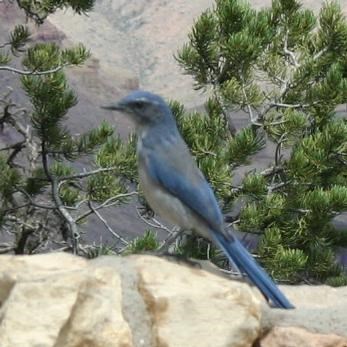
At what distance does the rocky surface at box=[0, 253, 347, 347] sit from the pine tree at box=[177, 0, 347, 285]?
248cm

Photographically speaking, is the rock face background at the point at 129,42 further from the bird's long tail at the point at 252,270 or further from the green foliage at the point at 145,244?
the bird's long tail at the point at 252,270

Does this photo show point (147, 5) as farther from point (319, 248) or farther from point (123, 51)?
point (319, 248)

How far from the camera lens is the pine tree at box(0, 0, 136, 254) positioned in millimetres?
4766

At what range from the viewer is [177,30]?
10219 mm

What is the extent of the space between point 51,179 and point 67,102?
349 mm

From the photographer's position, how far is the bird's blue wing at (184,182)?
255 centimetres

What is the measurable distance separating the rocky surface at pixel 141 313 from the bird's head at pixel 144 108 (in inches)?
23.5

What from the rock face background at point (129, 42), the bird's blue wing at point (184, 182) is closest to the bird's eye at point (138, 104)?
the bird's blue wing at point (184, 182)

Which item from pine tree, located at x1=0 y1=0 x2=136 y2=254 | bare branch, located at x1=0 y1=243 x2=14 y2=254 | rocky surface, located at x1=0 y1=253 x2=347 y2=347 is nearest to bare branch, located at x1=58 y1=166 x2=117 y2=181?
pine tree, located at x1=0 y1=0 x2=136 y2=254

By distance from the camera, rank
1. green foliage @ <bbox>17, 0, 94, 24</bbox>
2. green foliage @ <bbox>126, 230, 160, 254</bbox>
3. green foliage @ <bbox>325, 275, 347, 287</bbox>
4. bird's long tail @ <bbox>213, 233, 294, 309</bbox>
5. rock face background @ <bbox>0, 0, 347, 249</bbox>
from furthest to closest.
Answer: rock face background @ <bbox>0, 0, 347, 249</bbox>
green foliage @ <bbox>17, 0, 94, 24</bbox>
green foliage @ <bbox>325, 275, 347, 287</bbox>
green foliage @ <bbox>126, 230, 160, 254</bbox>
bird's long tail @ <bbox>213, 233, 294, 309</bbox>

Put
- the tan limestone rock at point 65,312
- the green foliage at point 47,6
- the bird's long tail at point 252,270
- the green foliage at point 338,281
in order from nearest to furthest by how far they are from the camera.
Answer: the tan limestone rock at point 65,312
the bird's long tail at point 252,270
the green foliage at point 338,281
the green foliage at point 47,6

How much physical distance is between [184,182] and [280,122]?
8.41 ft

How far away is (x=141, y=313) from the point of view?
2102 millimetres

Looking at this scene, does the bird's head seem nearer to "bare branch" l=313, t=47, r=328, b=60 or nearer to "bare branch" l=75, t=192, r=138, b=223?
"bare branch" l=75, t=192, r=138, b=223
